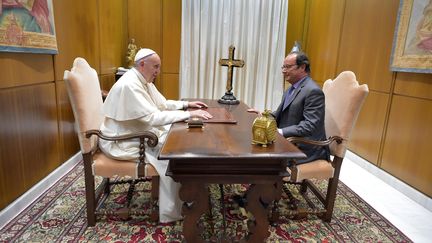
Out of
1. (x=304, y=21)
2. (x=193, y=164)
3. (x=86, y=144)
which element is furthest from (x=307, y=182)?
(x=304, y=21)

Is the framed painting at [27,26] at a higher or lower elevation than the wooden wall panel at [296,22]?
lower

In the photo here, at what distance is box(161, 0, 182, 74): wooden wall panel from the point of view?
4328mm

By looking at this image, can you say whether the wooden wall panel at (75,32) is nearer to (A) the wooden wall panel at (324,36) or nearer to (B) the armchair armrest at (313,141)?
(B) the armchair armrest at (313,141)

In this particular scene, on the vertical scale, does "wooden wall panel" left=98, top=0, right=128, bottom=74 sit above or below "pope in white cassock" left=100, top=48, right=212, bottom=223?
above

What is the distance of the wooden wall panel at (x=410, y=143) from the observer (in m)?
2.42

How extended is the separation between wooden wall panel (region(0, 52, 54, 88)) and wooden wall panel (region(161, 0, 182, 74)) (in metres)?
2.24

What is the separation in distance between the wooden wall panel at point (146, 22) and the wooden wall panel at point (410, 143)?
3.46 m

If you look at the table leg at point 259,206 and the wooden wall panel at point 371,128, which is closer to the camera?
the table leg at point 259,206

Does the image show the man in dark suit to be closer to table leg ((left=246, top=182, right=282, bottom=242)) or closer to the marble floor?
table leg ((left=246, top=182, right=282, bottom=242))

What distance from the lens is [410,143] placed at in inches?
102

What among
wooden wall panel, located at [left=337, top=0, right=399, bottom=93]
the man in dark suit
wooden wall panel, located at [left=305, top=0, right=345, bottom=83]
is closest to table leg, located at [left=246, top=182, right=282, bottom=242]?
the man in dark suit

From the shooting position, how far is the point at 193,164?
4.55 feet

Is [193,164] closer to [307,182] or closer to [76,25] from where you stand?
[307,182]

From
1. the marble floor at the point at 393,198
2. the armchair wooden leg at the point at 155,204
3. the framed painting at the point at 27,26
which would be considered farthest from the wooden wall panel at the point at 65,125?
the marble floor at the point at 393,198
